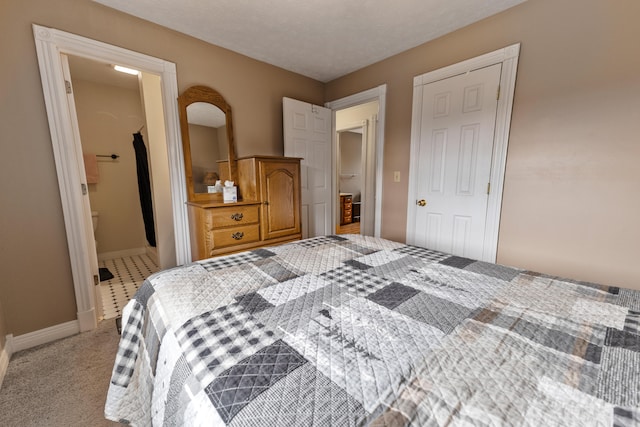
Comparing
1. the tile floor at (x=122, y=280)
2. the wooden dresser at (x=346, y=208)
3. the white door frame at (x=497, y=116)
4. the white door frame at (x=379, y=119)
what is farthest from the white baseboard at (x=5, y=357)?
the wooden dresser at (x=346, y=208)

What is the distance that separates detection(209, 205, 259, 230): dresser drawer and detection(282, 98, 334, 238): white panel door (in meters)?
0.83

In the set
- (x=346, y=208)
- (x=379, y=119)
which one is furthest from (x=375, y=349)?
(x=346, y=208)

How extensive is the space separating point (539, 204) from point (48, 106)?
3.49 meters

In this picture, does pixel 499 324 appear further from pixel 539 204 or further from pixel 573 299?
pixel 539 204

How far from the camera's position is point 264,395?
1.72 feet

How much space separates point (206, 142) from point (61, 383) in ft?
6.34

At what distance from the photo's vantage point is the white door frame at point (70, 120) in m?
1.68

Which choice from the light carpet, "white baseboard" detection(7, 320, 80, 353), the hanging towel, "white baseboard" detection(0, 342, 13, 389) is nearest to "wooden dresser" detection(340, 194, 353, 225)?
the hanging towel

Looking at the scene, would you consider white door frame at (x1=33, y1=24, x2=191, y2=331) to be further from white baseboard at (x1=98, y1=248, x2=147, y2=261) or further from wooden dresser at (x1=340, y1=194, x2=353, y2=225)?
wooden dresser at (x1=340, y1=194, x2=353, y2=225)

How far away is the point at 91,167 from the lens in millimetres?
3285

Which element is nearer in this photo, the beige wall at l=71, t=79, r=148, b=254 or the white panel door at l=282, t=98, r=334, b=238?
the white panel door at l=282, t=98, r=334, b=238

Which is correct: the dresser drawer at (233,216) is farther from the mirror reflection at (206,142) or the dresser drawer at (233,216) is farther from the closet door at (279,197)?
the mirror reflection at (206,142)

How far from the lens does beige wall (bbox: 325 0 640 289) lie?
157 centimetres

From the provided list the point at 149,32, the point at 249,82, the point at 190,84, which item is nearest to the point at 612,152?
the point at 249,82
